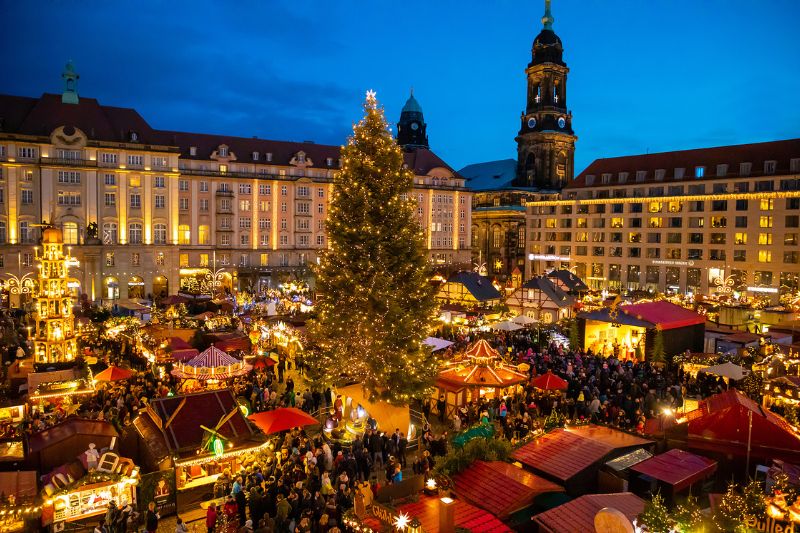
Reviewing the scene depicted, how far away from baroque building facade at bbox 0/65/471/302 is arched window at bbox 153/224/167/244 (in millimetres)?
93

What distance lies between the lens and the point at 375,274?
16.3 m

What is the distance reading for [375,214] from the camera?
16562mm

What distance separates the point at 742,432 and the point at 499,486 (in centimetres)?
660

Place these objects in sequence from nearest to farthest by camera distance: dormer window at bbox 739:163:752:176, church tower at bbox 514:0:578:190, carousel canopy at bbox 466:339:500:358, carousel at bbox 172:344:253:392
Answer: carousel at bbox 172:344:253:392, carousel canopy at bbox 466:339:500:358, dormer window at bbox 739:163:752:176, church tower at bbox 514:0:578:190

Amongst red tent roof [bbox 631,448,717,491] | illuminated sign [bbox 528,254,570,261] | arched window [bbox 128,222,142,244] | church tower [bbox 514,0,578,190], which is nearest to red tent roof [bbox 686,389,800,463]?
red tent roof [bbox 631,448,717,491]

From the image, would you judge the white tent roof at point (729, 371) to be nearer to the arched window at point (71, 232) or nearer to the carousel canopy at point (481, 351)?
the carousel canopy at point (481, 351)

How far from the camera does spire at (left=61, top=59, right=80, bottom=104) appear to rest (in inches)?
1870

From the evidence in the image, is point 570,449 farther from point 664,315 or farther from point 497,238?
point 497,238

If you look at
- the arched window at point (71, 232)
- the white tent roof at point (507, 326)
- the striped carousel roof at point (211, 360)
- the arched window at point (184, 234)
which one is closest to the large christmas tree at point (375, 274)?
the striped carousel roof at point (211, 360)

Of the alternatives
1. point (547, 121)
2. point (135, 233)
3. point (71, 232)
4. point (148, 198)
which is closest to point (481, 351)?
point (135, 233)

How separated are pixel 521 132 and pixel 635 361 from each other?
55.1 metres

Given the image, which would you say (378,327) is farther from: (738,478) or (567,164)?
(567,164)

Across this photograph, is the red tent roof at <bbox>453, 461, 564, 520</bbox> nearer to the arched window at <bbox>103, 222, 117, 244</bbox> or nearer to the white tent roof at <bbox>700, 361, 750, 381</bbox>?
the white tent roof at <bbox>700, 361, 750, 381</bbox>

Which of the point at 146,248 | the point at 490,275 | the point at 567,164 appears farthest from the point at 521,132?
the point at 146,248
